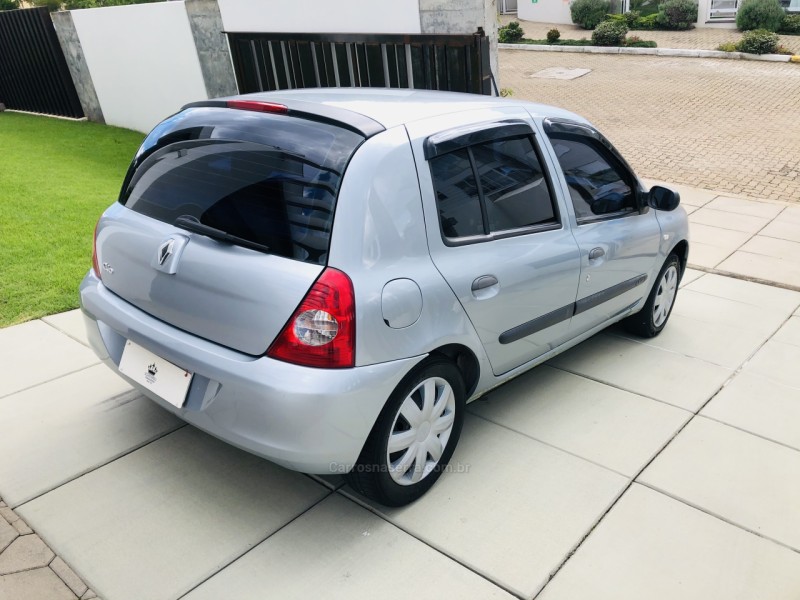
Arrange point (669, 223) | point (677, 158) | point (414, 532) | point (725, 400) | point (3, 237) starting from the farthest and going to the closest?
point (677, 158) < point (3, 237) < point (669, 223) < point (725, 400) < point (414, 532)

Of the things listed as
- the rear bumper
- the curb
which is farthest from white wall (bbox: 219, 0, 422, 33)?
the curb

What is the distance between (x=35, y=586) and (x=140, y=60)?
971 centimetres

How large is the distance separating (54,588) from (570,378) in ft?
9.59

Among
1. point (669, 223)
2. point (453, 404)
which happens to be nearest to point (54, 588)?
point (453, 404)

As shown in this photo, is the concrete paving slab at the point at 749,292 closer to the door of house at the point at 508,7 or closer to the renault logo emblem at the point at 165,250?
the renault logo emblem at the point at 165,250

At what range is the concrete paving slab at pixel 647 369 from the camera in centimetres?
418

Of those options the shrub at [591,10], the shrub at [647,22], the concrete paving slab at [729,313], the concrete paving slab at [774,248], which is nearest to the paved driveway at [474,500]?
the concrete paving slab at [729,313]

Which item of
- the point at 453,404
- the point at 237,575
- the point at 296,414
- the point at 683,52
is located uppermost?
the point at 296,414

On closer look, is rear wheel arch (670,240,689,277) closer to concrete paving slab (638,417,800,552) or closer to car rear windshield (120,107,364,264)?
concrete paving slab (638,417,800,552)

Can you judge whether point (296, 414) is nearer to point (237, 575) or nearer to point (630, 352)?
point (237, 575)

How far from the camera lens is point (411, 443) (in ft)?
10.00

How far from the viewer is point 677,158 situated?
35.2 ft

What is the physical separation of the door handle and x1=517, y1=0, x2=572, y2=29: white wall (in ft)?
88.8

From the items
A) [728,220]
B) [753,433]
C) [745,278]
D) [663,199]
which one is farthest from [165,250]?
[728,220]
